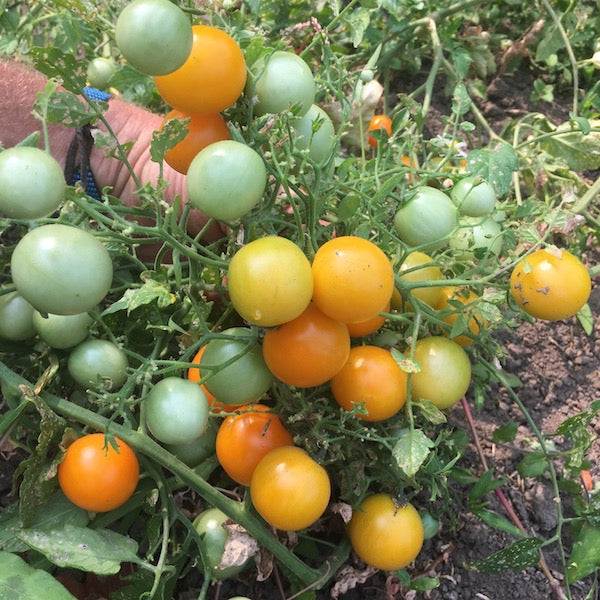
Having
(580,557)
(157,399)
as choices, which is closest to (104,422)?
(157,399)

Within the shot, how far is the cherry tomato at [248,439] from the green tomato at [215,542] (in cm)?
11

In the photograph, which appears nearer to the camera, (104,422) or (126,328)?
(104,422)

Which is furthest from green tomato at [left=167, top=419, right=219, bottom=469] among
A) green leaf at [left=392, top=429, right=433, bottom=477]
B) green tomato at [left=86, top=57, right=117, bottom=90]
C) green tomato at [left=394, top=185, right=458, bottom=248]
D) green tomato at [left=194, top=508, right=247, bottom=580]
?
green tomato at [left=86, top=57, right=117, bottom=90]

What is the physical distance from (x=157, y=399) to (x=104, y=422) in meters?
0.13

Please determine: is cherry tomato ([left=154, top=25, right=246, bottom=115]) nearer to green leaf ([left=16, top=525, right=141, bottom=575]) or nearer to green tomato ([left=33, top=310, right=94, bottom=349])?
green tomato ([left=33, top=310, right=94, bottom=349])

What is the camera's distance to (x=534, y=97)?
5.65ft

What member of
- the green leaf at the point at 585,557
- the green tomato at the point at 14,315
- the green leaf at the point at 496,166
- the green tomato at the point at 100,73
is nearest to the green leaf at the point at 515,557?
the green leaf at the point at 585,557

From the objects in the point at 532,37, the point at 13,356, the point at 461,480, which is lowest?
the point at 461,480

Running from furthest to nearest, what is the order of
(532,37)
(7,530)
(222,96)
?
(532,37) < (7,530) < (222,96)

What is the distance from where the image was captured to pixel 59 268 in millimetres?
614

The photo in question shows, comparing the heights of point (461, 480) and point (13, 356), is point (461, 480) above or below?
below

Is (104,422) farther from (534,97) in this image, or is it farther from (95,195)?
(534,97)

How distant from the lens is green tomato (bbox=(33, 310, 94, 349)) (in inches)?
35.2

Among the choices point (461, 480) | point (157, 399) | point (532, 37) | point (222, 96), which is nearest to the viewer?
point (222, 96)
